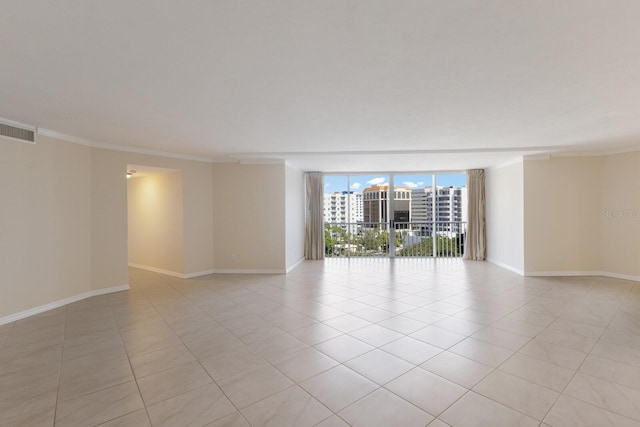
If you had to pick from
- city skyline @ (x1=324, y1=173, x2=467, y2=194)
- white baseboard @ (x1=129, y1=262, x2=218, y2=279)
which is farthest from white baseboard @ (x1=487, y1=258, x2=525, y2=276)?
white baseboard @ (x1=129, y1=262, x2=218, y2=279)

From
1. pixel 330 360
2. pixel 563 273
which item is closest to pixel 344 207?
pixel 563 273

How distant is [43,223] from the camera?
4.19m

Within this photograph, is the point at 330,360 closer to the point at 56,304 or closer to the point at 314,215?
the point at 56,304

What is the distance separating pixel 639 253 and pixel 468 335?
4781 mm

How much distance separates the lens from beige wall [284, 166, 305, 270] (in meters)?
6.83

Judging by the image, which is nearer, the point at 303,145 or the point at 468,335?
the point at 468,335

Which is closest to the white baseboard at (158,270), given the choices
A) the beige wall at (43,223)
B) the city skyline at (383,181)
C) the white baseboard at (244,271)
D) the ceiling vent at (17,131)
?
the white baseboard at (244,271)

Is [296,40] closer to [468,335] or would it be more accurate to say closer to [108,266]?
[468,335]

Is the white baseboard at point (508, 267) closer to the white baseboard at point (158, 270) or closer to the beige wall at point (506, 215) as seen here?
the beige wall at point (506, 215)

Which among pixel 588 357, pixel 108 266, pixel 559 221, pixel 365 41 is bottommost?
pixel 588 357

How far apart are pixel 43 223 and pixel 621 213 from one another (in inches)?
378

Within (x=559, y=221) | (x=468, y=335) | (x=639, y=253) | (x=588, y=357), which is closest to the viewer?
(x=588, y=357)

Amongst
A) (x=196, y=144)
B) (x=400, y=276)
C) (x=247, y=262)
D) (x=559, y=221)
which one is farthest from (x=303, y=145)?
(x=559, y=221)

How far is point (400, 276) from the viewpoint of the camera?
626 centimetres
